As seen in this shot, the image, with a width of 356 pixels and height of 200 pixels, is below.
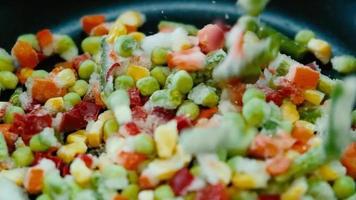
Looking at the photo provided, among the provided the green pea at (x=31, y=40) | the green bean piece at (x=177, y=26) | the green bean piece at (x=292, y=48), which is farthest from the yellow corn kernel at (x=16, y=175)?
the green bean piece at (x=292, y=48)

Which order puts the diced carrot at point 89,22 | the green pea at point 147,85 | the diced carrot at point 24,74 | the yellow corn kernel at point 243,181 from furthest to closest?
1. the diced carrot at point 89,22
2. the diced carrot at point 24,74
3. the green pea at point 147,85
4. the yellow corn kernel at point 243,181

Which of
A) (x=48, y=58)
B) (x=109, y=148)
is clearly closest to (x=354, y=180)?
(x=109, y=148)

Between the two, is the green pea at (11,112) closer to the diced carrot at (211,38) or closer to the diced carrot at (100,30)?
the diced carrot at (100,30)

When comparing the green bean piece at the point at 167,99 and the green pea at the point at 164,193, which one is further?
the green bean piece at the point at 167,99

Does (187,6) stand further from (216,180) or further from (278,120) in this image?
(216,180)

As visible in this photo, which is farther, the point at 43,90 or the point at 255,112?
the point at 43,90

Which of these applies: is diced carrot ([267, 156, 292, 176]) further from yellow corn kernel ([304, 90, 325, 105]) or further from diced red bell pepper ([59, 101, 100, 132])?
diced red bell pepper ([59, 101, 100, 132])

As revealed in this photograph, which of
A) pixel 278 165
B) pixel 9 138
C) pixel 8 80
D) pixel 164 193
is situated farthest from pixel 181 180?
pixel 8 80

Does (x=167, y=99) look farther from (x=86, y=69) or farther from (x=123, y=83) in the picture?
(x=86, y=69)
